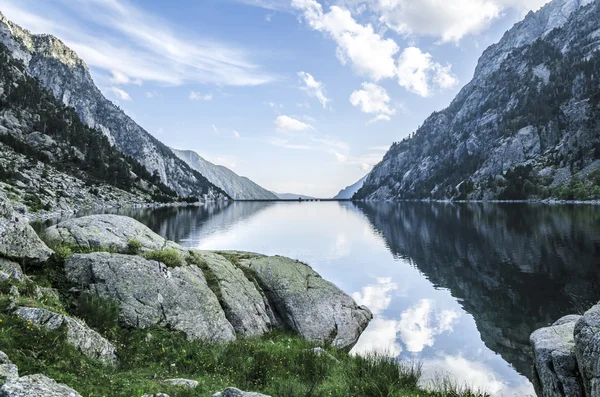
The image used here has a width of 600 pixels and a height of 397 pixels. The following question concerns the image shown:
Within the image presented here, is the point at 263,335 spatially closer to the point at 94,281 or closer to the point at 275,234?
the point at 94,281

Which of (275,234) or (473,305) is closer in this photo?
(473,305)

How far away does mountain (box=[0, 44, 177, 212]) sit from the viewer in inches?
4031

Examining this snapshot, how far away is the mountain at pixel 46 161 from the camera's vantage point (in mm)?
102375

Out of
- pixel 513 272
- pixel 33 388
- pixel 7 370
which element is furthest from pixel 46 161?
pixel 33 388

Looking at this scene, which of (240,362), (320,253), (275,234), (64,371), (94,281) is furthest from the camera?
(275,234)

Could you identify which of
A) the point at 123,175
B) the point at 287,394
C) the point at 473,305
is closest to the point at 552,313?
the point at 473,305

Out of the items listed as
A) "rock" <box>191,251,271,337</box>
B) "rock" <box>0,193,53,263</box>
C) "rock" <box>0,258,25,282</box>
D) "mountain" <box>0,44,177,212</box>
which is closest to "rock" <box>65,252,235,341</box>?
"rock" <box>191,251,271,337</box>

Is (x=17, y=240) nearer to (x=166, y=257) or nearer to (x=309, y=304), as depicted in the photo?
(x=166, y=257)

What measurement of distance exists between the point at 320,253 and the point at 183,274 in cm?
3816

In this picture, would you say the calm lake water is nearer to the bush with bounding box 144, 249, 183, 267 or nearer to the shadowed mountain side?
the shadowed mountain side

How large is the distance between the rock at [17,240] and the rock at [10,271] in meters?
0.47

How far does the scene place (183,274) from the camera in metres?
18.5

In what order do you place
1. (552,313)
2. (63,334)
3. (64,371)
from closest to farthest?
1. (64,371)
2. (63,334)
3. (552,313)

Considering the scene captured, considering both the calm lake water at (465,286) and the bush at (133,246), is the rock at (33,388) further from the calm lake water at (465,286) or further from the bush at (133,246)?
the calm lake water at (465,286)
